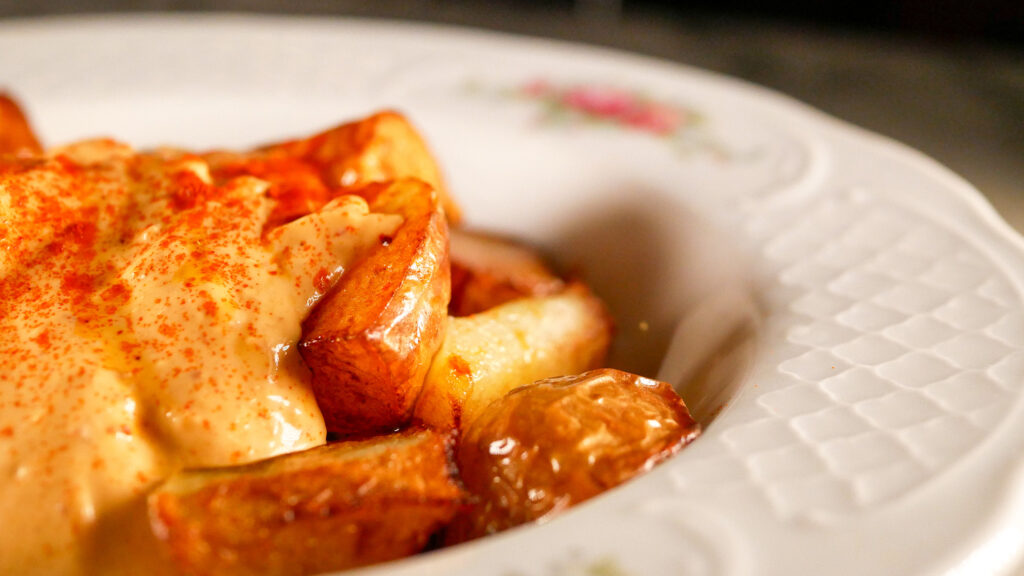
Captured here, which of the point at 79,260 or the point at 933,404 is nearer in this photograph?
the point at 933,404

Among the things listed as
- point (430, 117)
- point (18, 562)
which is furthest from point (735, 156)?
point (18, 562)

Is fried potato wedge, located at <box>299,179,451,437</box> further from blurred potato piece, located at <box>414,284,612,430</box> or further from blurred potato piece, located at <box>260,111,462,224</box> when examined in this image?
blurred potato piece, located at <box>260,111,462,224</box>

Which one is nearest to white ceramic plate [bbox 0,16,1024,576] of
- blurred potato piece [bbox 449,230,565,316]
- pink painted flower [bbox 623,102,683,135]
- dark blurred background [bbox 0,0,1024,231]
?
pink painted flower [bbox 623,102,683,135]

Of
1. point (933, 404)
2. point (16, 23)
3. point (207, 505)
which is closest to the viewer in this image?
point (207, 505)

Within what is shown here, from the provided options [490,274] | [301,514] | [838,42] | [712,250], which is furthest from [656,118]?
[838,42]

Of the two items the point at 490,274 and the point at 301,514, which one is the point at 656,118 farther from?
the point at 301,514

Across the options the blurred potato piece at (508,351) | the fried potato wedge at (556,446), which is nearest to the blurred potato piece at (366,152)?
the blurred potato piece at (508,351)

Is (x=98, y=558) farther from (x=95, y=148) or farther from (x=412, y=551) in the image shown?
(x=95, y=148)
